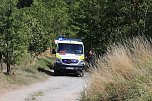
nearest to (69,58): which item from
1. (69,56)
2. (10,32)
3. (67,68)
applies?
(69,56)

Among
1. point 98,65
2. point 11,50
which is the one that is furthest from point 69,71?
point 98,65

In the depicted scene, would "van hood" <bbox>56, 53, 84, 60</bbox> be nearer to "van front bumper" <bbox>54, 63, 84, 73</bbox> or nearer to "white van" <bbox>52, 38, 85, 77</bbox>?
"white van" <bbox>52, 38, 85, 77</bbox>

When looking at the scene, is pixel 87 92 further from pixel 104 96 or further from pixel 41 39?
pixel 41 39

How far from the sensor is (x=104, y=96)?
11.6 meters

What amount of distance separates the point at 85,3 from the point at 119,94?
3248 centimetres

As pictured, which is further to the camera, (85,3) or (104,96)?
(85,3)

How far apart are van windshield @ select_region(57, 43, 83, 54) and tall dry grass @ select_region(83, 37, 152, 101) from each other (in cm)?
1665

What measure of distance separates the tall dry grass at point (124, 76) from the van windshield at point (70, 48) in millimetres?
16654

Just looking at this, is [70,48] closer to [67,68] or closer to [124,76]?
[67,68]

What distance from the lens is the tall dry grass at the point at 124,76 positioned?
406 inches

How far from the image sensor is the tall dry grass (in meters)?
10.3

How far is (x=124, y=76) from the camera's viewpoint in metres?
11.5

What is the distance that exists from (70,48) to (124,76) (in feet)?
61.7

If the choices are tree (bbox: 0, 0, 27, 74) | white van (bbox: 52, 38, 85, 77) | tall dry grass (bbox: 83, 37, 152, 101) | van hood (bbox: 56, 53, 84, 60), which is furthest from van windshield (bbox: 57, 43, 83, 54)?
tall dry grass (bbox: 83, 37, 152, 101)
